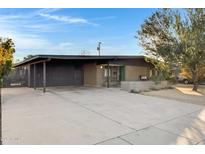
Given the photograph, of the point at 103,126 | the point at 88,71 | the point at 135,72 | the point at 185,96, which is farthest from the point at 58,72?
the point at 103,126

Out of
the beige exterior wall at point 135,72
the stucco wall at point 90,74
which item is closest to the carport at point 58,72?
the stucco wall at point 90,74

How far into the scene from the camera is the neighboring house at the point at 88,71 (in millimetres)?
16438

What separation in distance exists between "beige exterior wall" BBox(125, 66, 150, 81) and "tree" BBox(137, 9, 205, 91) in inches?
124

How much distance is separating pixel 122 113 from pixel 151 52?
9.50m

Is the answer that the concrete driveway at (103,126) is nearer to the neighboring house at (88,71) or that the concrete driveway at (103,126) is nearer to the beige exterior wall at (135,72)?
the neighboring house at (88,71)

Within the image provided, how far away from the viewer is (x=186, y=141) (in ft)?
13.5

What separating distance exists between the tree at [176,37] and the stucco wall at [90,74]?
482 centimetres

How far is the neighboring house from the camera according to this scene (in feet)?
53.9

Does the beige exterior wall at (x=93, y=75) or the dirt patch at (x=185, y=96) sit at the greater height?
the beige exterior wall at (x=93, y=75)

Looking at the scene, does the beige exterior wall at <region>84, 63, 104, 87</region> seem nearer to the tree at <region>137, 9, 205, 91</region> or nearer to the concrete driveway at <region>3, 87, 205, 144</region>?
the tree at <region>137, 9, 205, 91</region>

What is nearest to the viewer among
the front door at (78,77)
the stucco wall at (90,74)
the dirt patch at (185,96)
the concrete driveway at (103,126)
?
the concrete driveway at (103,126)
